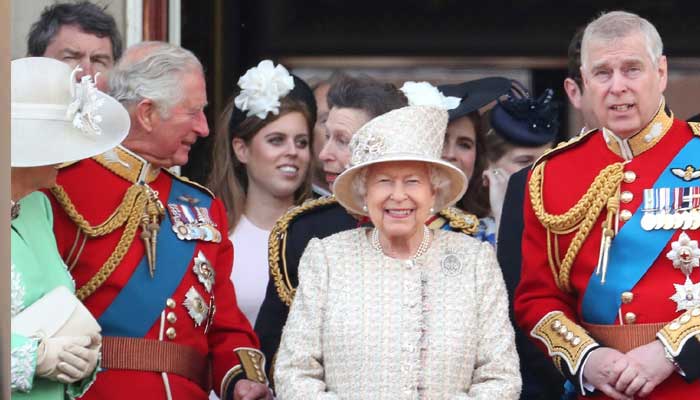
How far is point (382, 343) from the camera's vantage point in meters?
3.67

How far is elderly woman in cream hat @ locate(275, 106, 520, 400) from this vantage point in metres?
3.66

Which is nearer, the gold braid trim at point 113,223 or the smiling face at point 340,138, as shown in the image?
the gold braid trim at point 113,223

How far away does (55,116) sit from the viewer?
388cm

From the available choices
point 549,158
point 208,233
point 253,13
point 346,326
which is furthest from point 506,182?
point 253,13

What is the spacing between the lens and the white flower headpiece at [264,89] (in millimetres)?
5020

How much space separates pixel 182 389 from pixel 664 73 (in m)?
1.63

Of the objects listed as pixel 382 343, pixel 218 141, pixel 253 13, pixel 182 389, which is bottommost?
pixel 182 389

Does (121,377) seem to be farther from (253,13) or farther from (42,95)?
(253,13)

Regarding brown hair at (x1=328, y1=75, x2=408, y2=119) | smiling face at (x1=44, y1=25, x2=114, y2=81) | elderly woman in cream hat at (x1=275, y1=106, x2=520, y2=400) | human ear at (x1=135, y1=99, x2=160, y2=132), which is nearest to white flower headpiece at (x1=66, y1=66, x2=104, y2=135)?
human ear at (x1=135, y1=99, x2=160, y2=132)

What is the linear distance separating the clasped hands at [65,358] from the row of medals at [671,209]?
1.51m

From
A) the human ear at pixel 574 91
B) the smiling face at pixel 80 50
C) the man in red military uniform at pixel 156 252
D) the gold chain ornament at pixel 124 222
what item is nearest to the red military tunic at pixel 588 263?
the human ear at pixel 574 91

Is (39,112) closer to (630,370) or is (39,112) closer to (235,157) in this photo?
(235,157)

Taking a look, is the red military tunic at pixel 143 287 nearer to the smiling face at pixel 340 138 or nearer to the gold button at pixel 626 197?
the smiling face at pixel 340 138

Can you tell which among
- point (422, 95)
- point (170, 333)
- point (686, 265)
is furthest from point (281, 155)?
point (686, 265)
